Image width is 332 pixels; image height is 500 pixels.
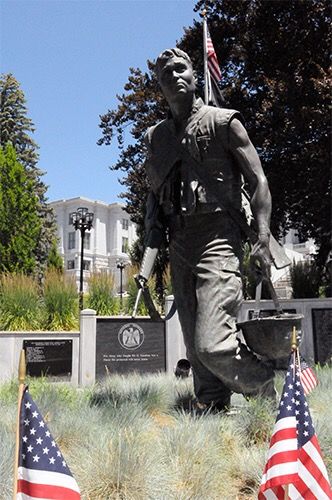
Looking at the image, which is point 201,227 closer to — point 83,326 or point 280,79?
point 83,326

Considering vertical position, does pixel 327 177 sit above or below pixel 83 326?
above

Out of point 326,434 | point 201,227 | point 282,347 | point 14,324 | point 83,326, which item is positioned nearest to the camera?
point 326,434

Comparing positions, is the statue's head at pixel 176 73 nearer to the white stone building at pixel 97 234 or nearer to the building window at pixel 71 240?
the white stone building at pixel 97 234

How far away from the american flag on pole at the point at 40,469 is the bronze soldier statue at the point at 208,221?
2043 mm

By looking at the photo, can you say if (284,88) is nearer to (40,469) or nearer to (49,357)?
(49,357)

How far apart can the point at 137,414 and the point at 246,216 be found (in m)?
1.82

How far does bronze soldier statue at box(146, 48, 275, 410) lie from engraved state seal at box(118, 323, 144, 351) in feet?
29.5

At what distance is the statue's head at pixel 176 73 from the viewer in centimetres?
436

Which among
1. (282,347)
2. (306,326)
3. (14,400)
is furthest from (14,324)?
(282,347)

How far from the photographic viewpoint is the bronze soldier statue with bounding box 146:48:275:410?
13.3 feet

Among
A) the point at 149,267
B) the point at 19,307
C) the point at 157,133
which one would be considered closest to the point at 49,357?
the point at 19,307

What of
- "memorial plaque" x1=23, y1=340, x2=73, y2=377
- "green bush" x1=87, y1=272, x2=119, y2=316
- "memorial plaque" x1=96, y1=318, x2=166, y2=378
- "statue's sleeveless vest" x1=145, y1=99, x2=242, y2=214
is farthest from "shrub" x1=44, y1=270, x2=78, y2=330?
"statue's sleeveless vest" x1=145, y1=99, x2=242, y2=214

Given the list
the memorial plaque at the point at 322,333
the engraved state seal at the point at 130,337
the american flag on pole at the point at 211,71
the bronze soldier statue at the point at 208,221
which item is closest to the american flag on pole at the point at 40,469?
the bronze soldier statue at the point at 208,221

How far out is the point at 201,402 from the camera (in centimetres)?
446
